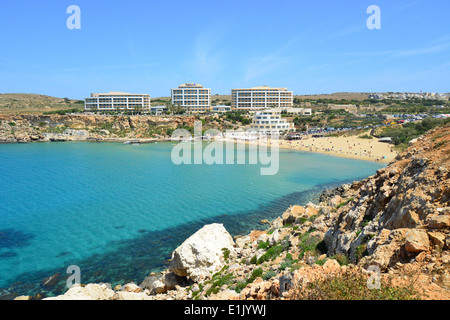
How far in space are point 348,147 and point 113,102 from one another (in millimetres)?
95216

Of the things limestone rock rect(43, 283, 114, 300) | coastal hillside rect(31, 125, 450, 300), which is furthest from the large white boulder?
limestone rock rect(43, 283, 114, 300)

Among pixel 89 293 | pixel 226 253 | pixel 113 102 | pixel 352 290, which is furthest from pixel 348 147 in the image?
pixel 113 102

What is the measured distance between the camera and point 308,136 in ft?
280

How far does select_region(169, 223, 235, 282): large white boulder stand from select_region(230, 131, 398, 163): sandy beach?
46085 mm

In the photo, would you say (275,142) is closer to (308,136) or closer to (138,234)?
(308,136)

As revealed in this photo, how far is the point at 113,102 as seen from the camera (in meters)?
124

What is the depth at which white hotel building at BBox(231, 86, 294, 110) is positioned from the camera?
422ft

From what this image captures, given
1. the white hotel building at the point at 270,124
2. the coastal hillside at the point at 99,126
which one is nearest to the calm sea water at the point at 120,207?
the white hotel building at the point at 270,124

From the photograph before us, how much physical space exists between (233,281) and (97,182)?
32.5 metres

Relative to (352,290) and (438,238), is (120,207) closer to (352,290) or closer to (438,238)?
(352,290)

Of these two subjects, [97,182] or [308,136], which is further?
[308,136]

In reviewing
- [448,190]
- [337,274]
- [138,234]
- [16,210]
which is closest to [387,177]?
[448,190]

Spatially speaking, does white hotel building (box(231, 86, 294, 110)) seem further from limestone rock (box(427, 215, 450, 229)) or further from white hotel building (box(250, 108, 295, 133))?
limestone rock (box(427, 215, 450, 229))
